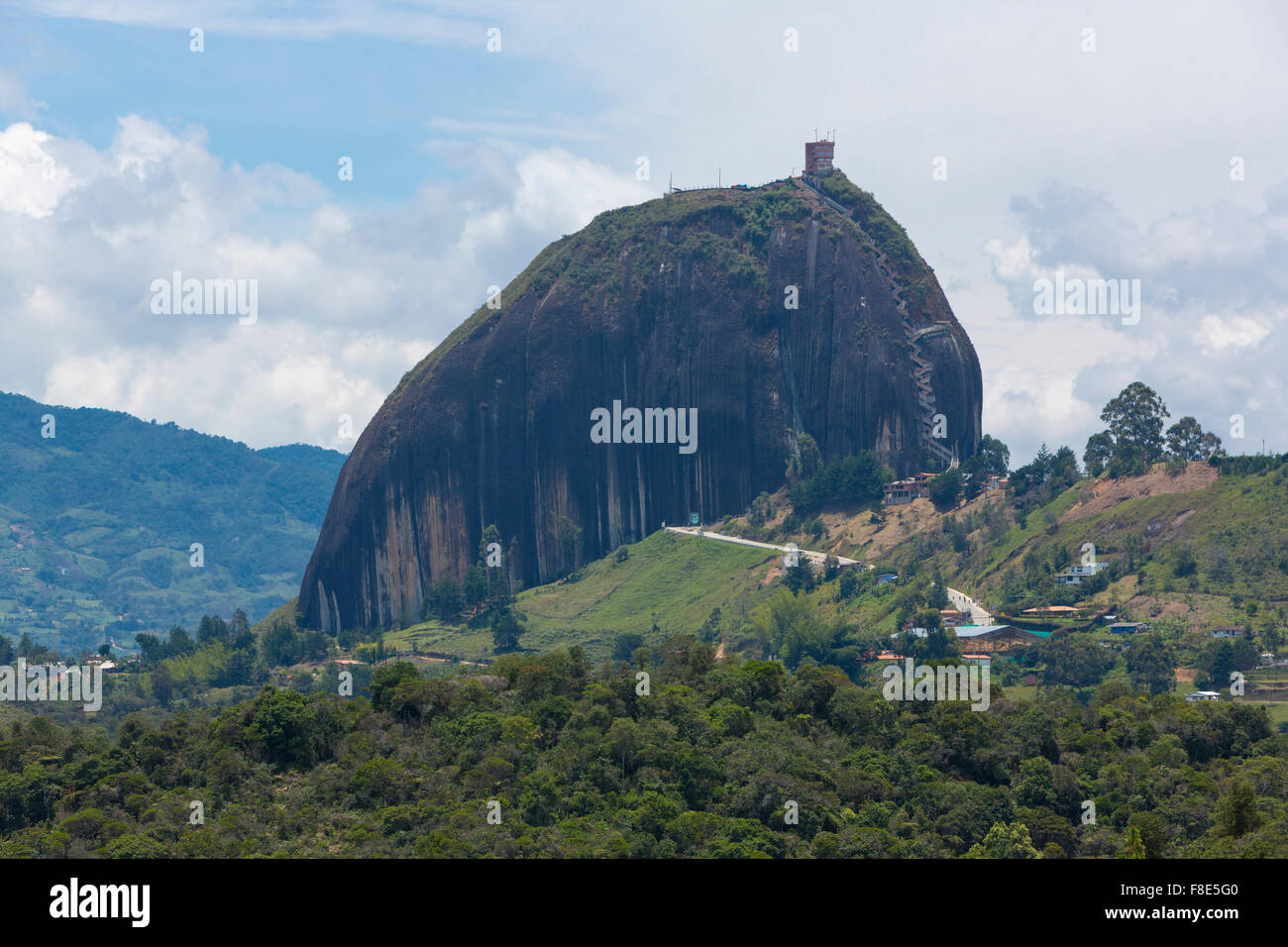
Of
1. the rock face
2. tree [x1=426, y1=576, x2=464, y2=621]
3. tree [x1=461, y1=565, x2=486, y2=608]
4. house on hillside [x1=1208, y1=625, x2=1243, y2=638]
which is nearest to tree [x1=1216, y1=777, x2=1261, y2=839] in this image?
house on hillside [x1=1208, y1=625, x2=1243, y2=638]

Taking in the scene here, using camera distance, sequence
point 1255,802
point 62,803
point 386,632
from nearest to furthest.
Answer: point 1255,802, point 62,803, point 386,632

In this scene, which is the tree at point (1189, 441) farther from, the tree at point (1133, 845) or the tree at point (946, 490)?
the tree at point (1133, 845)

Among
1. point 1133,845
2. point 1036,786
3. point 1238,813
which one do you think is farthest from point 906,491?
point 1133,845

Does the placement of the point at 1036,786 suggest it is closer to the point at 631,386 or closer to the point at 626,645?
the point at 626,645

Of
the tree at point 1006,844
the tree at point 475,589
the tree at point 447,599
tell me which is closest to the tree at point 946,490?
the tree at point 475,589

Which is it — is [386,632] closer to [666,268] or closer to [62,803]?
[666,268]
